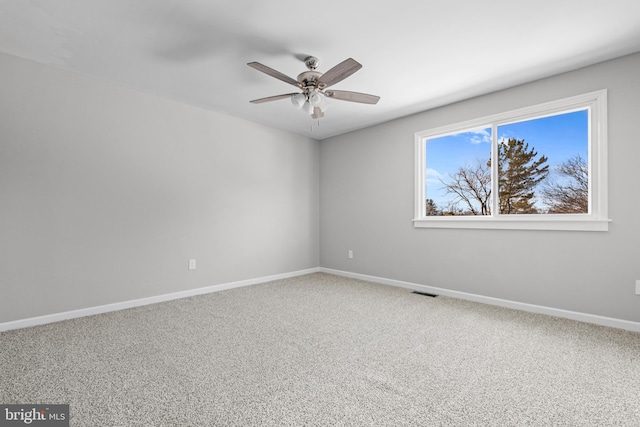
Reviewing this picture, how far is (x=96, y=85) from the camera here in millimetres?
2977

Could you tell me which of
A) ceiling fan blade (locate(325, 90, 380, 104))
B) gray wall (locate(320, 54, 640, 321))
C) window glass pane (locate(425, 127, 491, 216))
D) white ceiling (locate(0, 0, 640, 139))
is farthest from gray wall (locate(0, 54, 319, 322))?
window glass pane (locate(425, 127, 491, 216))

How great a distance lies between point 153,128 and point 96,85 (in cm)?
61

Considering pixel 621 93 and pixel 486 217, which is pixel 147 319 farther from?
pixel 621 93

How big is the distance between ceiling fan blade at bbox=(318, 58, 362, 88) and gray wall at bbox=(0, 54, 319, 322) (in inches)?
79.4

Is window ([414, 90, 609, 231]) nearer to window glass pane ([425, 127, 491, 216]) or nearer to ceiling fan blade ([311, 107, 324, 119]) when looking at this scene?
window glass pane ([425, 127, 491, 216])

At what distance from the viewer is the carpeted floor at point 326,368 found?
4.74ft

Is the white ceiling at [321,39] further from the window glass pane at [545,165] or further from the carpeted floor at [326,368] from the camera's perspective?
the carpeted floor at [326,368]

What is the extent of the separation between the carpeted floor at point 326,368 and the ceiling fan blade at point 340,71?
2032 millimetres

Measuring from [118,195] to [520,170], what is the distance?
4261 mm

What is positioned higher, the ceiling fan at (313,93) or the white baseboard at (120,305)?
the ceiling fan at (313,93)

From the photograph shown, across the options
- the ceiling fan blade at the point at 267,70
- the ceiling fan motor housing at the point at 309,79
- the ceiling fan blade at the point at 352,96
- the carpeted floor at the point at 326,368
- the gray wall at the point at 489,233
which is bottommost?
the carpeted floor at the point at 326,368

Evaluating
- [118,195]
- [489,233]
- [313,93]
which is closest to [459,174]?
[489,233]

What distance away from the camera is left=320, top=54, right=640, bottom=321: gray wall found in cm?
255

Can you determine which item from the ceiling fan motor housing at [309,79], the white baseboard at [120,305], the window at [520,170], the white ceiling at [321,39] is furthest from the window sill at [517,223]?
the white baseboard at [120,305]
